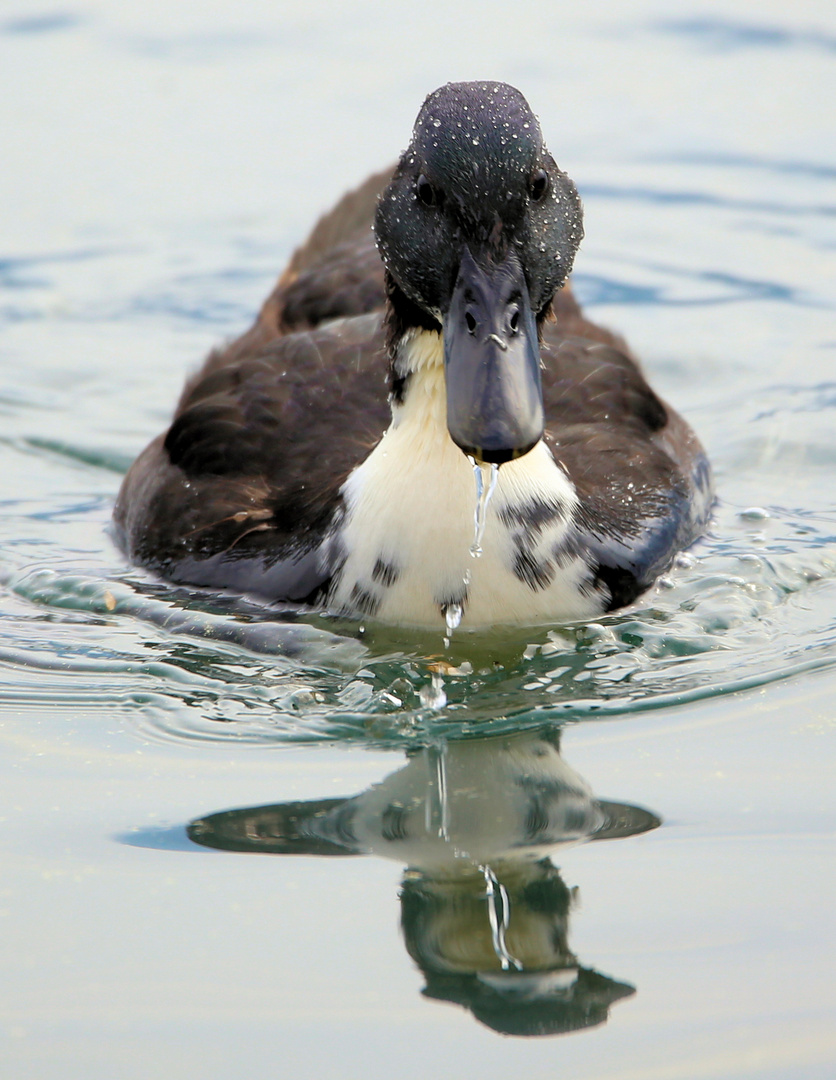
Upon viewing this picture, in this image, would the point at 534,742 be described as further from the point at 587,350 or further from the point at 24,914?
the point at 587,350

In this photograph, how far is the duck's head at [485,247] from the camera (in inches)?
172

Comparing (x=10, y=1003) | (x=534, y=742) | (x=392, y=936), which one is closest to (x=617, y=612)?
(x=534, y=742)

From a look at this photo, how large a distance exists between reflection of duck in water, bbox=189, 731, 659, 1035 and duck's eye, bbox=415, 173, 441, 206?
147 cm

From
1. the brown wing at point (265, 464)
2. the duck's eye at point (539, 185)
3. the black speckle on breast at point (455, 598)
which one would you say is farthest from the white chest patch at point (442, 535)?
the duck's eye at point (539, 185)

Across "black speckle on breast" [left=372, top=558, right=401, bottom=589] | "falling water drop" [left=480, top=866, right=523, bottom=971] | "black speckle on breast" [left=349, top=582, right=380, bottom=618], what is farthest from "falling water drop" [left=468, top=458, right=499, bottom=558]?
"falling water drop" [left=480, top=866, right=523, bottom=971]

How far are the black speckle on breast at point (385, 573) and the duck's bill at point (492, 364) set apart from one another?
27.4 inches

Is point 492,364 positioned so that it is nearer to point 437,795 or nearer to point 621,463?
point 437,795

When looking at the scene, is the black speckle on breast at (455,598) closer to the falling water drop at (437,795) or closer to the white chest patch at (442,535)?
the white chest patch at (442,535)

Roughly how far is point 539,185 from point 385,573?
3.97 feet

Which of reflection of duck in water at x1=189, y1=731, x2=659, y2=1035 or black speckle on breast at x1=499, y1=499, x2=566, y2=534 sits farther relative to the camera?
black speckle on breast at x1=499, y1=499, x2=566, y2=534

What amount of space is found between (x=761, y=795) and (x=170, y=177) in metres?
7.35

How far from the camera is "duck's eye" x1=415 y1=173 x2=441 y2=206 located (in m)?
4.65

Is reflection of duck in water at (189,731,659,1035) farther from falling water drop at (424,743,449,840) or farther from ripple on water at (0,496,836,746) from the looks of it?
ripple on water at (0,496,836,746)

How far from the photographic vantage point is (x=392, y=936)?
3.48m
